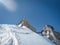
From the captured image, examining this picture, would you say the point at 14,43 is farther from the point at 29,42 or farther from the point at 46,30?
the point at 46,30

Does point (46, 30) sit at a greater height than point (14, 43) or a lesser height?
greater

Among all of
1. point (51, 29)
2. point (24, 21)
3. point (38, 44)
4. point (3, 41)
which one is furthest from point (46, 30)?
point (3, 41)

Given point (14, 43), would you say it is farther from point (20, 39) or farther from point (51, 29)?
point (51, 29)

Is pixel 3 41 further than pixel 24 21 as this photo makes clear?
No

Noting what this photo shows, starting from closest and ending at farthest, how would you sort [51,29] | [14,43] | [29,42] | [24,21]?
[14,43] → [29,42] → [51,29] → [24,21]

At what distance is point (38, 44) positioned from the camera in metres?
3.16

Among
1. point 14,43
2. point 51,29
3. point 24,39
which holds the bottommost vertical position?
point 14,43

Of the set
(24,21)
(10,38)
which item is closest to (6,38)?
(10,38)

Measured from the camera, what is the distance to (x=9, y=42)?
298 cm

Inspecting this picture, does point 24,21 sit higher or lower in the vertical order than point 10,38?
higher

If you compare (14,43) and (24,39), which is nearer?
(14,43)

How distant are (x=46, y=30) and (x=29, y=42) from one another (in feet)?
6.96

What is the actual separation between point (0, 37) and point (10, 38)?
11.7 inches

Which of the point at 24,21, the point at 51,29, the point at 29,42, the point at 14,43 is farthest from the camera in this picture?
the point at 24,21
